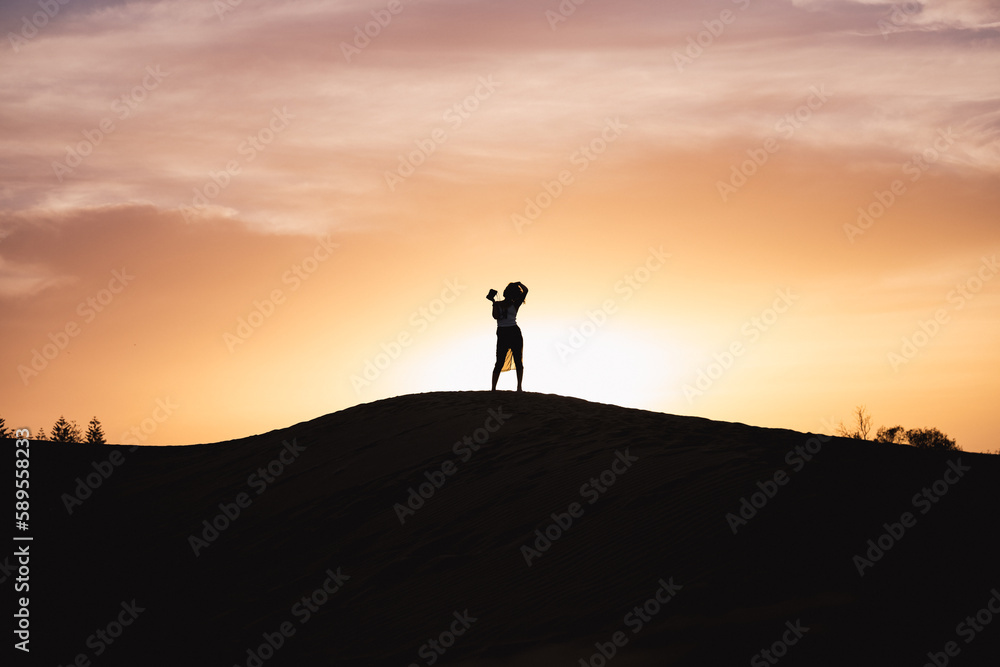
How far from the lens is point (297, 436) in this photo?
715 inches

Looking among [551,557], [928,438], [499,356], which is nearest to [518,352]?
[499,356]

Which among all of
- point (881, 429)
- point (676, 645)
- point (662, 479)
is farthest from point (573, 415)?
point (881, 429)

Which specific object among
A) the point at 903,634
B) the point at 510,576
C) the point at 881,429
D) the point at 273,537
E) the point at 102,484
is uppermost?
the point at 881,429

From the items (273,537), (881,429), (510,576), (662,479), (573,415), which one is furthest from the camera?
(881,429)

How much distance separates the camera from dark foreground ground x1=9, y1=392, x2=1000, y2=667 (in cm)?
738

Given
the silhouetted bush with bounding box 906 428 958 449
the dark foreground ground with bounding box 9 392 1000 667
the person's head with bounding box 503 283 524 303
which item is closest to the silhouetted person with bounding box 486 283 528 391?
the person's head with bounding box 503 283 524 303

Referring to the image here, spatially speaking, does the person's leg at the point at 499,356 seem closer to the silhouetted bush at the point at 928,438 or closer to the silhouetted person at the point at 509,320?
the silhouetted person at the point at 509,320

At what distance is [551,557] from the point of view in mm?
9266

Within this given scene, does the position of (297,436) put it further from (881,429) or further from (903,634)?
(881,429)

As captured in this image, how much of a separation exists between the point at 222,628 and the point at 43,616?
3216mm

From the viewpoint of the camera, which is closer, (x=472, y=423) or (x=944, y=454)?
(x=944, y=454)

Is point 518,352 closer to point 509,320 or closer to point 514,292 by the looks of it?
point 509,320

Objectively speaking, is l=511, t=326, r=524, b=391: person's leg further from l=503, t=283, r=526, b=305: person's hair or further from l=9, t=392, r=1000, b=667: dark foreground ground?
l=9, t=392, r=1000, b=667: dark foreground ground

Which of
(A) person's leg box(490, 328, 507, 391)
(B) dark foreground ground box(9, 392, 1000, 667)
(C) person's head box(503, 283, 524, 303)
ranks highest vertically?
(C) person's head box(503, 283, 524, 303)
